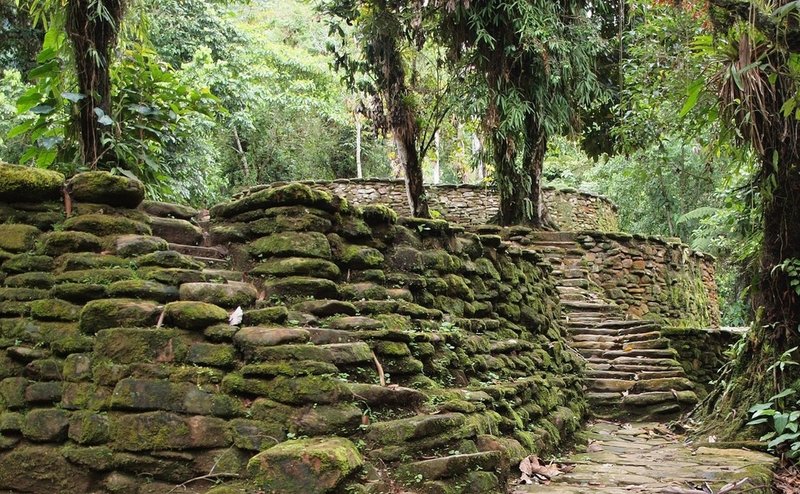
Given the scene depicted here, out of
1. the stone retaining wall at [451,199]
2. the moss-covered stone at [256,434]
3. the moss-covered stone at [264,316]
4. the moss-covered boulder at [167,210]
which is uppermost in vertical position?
the stone retaining wall at [451,199]

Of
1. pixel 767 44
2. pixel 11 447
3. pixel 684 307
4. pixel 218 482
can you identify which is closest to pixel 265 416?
pixel 218 482

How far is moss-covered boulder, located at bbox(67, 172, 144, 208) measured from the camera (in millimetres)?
4043

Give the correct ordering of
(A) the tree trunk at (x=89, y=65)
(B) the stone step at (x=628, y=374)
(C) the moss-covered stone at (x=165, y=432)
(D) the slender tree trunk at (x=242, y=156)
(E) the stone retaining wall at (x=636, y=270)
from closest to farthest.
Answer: (C) the moss-covered stone at (x=165, y=432) < (A) the tree trunk at (x=89, y=65) < (B) the stone step at (x=628, y=374) < (E) the stone retaining wall at (x=636, y=270) < (D) the slender tree trunk at (x=242, y=156)

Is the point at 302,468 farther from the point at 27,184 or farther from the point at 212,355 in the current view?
the point at 27,184

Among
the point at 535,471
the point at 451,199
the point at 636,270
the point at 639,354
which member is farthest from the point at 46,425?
the point at 451,199

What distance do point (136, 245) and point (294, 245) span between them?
2.86 feet

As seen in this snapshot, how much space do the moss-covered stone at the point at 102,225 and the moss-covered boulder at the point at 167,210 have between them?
312 mm

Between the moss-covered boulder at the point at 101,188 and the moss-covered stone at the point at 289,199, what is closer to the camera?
the moss-covered boulder at the point at 101,188

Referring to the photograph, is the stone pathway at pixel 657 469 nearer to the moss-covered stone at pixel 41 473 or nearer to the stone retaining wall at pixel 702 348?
the moss-covered stone at pixel 41 473

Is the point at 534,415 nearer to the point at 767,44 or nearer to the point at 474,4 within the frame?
the point at 767,44

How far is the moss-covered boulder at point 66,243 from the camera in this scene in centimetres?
382

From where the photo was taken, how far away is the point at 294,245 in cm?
412

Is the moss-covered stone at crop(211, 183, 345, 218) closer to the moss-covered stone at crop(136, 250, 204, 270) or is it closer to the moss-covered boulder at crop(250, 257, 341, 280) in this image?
the moss-covered boulder at crop(250, 257, 341, 280)

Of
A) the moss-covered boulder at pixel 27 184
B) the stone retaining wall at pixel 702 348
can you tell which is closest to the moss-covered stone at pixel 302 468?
the moss-covered boulder at pixel 27 184
